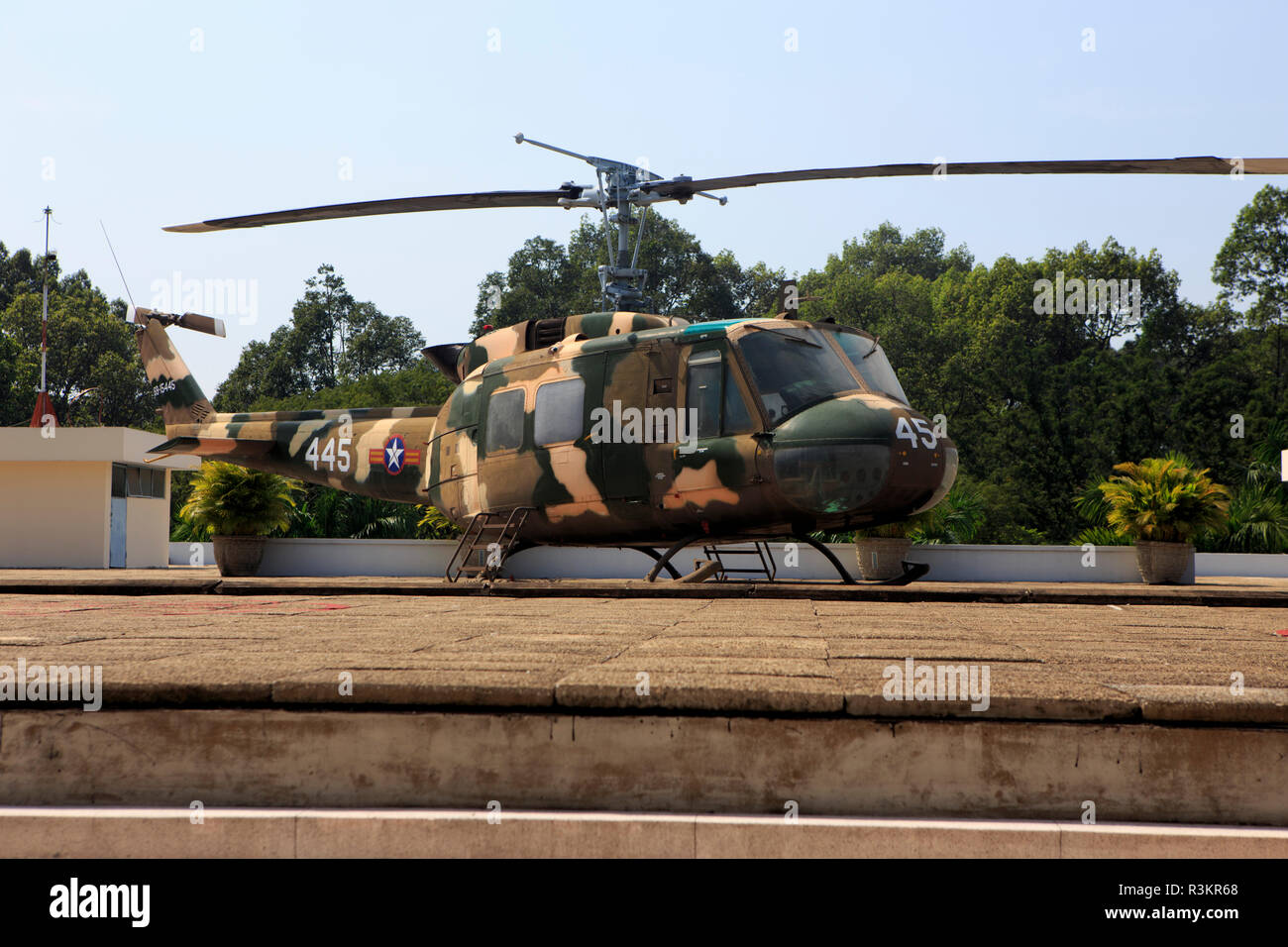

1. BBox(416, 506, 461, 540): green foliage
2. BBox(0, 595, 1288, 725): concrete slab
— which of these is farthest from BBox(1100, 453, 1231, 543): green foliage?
BBox(0, 595, 1288, 725): concrete slab

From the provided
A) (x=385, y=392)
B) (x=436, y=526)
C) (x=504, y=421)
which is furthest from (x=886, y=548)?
(x=385, y=392)

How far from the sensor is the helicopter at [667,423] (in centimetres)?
970

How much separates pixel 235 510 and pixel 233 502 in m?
0.15

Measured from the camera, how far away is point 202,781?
2.96 m

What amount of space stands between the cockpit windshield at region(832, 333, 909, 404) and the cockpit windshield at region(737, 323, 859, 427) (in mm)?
241

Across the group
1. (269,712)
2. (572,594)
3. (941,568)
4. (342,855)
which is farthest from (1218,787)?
(941,568)

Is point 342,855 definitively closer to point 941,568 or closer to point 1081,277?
point 941,568

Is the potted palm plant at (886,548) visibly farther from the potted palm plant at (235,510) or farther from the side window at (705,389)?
the potted palm plant at (235,510)

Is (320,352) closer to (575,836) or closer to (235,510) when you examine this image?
(235,510)

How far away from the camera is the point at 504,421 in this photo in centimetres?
1163

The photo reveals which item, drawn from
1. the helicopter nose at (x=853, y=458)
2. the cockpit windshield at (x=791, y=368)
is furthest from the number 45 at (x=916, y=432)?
the cockpit windshield at (x=791, y=368)

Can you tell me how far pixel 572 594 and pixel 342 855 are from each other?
19.7ft

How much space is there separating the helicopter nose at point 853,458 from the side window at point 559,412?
2.17 m
